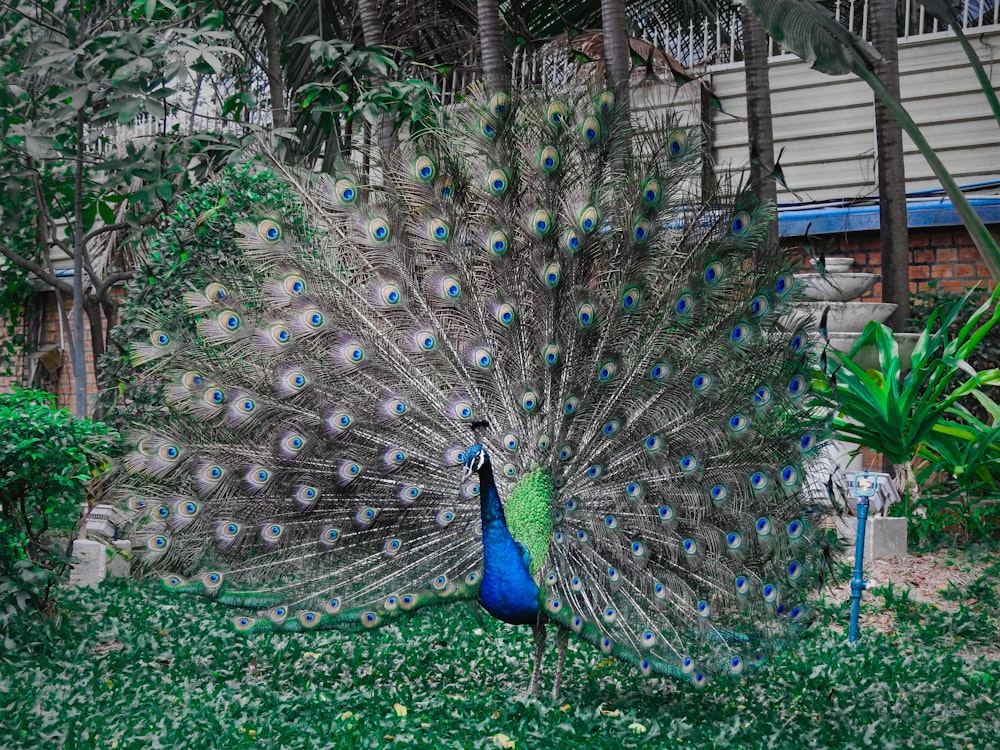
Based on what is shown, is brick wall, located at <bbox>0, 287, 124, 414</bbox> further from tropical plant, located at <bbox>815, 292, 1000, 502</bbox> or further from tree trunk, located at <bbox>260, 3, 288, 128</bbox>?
tropical plant, located at <bbox>815, 292, 1000, 502</bbox>

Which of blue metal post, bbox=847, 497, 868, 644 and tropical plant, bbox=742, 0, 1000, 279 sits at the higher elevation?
tropical plant, bbox=742, 0, 1000, 279

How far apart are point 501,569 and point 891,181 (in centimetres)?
481

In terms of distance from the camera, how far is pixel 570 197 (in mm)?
4664

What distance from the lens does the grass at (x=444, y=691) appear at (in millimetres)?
4199

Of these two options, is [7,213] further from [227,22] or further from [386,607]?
[386,607]

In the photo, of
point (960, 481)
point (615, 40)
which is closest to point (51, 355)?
point (615, 40)

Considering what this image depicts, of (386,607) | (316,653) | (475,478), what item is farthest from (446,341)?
(316,653)

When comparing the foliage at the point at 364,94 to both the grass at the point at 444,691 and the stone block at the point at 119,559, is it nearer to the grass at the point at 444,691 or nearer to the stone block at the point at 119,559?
the grass at the point at 444,691

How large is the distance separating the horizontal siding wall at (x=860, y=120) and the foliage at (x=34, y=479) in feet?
18.9

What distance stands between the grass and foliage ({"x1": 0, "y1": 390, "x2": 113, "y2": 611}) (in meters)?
0.25

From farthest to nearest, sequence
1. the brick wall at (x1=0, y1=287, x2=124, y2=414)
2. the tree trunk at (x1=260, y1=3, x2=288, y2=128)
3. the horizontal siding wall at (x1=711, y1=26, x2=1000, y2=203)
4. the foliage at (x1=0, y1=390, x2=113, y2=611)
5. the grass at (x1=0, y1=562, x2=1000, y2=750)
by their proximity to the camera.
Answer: the brick wall at (x1=0, y1=287, x2=124, y2=414) < the horizontal siding wall at (x1=711, y1=26, x2=1000, y2=203) < the tree trunk at (x1=260, y1=3, x2=288, y2=128) < the foliage at (x1=0, y1=390, x2=113, y2=611) < the grass at (x1=0, y1=562, x2=1000, y2=750)

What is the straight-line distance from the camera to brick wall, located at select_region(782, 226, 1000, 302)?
327 inches

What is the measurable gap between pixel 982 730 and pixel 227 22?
708cm

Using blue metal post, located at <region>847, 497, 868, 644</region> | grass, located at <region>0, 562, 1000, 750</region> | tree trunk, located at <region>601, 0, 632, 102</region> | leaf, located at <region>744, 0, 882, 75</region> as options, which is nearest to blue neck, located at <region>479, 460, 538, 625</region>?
Result: grass, located at <region>0, 562, 1000, 750</region>
